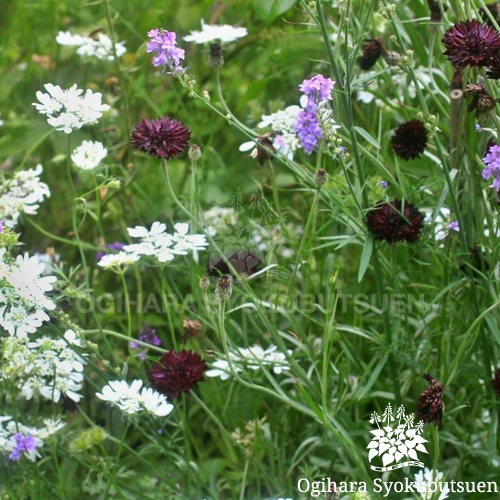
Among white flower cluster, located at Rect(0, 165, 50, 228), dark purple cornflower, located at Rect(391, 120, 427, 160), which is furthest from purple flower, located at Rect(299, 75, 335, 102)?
white flower cluster, located at Rect(0, 165, 50, 228)

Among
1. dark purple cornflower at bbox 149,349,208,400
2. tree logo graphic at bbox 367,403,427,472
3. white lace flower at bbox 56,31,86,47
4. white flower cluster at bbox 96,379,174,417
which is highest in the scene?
white lace flower at bbox 56,31,86,47

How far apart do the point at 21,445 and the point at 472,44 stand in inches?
24.2

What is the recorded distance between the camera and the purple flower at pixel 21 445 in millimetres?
893

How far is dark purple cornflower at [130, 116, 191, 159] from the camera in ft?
2.76

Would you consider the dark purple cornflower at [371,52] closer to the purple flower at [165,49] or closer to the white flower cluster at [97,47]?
the purple flower at [165,49]

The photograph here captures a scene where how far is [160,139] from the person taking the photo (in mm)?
842

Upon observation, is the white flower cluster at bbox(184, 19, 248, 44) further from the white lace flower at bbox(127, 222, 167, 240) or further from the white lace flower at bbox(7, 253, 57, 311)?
the white lace flower at bbox(7, 253, 57, 311)

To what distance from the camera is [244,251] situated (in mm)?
896

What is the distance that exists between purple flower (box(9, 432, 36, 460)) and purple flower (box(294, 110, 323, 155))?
431mm

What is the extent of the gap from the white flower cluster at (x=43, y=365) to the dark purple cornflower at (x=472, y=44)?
1.52ft

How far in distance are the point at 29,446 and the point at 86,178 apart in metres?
0.49

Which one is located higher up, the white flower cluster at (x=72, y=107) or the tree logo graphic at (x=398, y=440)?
the white flower cluster at (x=72, y=107)

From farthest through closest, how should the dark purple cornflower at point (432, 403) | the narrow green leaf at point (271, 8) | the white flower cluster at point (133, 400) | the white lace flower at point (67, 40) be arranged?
the white lace flower at point (67, 40) → the narrow green leaf at point (271, 8) → the white flower cluster at point (133, 400) → the dark purple cornflower at point (432, 403)

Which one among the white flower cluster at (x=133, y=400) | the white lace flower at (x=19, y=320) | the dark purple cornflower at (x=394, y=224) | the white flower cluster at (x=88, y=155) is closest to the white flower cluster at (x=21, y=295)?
the white lace flower at (x=19, y=320)
